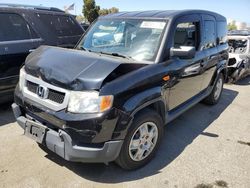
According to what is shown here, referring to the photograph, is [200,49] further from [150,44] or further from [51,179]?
[51,179]

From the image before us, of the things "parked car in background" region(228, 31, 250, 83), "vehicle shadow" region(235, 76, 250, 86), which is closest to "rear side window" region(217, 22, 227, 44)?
"parked car in background" region(228, 31, 250, 83)

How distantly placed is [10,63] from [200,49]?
337 centimetres

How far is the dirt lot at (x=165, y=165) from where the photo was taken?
3158 millimetres

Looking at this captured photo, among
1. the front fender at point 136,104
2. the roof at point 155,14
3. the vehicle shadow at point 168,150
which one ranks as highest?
the roof at point 155,14

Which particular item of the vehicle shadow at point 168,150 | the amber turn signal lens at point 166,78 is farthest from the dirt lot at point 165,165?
the amber turn signal lens at point 166,78

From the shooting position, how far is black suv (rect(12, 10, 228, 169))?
2750mm

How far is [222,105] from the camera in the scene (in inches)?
243

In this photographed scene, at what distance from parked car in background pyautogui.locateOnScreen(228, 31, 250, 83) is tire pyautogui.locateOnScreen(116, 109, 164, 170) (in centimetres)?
549

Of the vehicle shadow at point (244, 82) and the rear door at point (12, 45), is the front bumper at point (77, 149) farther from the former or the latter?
the vehicle shadow at point (244, 82)

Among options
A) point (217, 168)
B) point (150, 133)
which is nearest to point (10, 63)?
point (150, 133)

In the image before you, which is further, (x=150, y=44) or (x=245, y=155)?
(x=245, y=155)

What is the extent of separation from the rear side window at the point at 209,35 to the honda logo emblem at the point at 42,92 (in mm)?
3094

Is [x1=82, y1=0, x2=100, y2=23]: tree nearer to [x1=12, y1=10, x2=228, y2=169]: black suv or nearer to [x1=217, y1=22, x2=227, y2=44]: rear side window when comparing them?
[x1=217, y1=22, x2=227, y2=44]: rear side window

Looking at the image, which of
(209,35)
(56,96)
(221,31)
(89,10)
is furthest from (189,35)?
(89,10)
